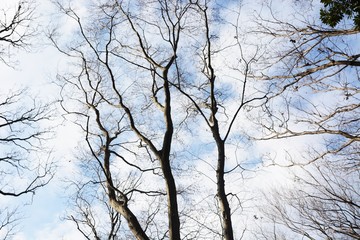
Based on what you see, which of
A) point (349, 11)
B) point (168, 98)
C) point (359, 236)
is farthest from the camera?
point (168, 98)

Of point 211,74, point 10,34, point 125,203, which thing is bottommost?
point 125,203

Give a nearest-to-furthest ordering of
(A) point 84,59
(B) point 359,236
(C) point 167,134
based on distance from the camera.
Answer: (B) point 359,236, (C) point 167,134, (A) point 84,59

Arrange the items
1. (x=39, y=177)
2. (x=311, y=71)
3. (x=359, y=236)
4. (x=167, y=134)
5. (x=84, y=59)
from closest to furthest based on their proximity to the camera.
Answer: (x=311, y=71), (x=359, y=236), (x=167, y=134), (x=39, y=177), (x=84, y=59)

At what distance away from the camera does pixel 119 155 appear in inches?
285

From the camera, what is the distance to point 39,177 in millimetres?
8078

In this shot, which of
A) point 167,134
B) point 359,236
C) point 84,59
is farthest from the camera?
point 84,59

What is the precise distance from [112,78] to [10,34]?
268 cm

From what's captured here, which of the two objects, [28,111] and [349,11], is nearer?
[349,11]

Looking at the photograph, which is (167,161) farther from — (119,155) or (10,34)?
(10,34)

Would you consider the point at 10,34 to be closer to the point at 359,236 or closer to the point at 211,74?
the point at 211,74

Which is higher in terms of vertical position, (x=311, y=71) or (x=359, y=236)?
(x=311, y=71)

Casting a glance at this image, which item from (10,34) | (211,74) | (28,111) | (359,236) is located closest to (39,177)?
(28,111)

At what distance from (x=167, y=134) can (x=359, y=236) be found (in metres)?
4.14

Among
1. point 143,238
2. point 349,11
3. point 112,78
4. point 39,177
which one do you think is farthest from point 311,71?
point 39,177
